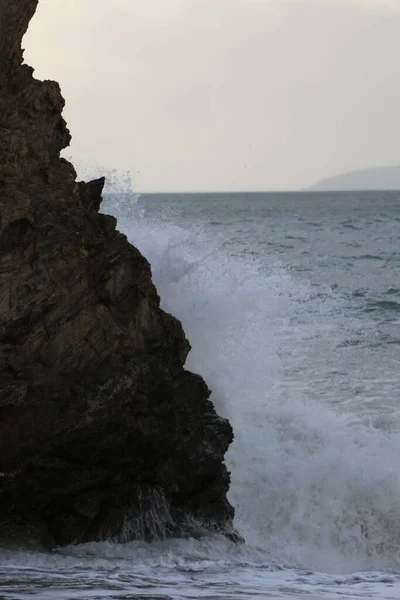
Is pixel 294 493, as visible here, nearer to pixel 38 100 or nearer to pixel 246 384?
pixel 246 384

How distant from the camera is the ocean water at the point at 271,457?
666 cm

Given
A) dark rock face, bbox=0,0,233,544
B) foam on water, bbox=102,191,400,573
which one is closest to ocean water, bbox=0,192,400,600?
foam on water, bbox=102,191,400,573

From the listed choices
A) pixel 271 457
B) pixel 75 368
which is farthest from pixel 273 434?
pixel 75 368

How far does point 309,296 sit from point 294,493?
11.7 meters

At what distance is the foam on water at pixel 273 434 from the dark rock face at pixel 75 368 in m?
1.23

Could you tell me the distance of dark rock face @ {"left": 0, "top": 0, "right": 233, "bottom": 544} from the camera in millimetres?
7215

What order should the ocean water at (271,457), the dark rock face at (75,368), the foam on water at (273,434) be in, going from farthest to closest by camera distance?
1. the foam on water at (273,434)
2. the dark rock face at (75,368)
3. the ocean water at (271,457)

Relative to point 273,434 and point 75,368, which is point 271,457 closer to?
point 273,434

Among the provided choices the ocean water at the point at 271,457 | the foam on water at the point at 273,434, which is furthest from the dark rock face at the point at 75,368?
the foam on water at the point at 273,434

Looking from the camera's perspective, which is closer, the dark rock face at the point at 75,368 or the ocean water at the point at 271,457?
the ocean water at the point at 271,457

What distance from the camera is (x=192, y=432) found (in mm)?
8281

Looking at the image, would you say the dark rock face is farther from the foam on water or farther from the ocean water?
the foam on water

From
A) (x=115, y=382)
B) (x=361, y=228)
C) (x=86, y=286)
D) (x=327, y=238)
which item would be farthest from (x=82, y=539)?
(x=361, y=228)

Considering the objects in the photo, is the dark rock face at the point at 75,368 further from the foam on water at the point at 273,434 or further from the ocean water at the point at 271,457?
the foam on water at the point at 273,434
